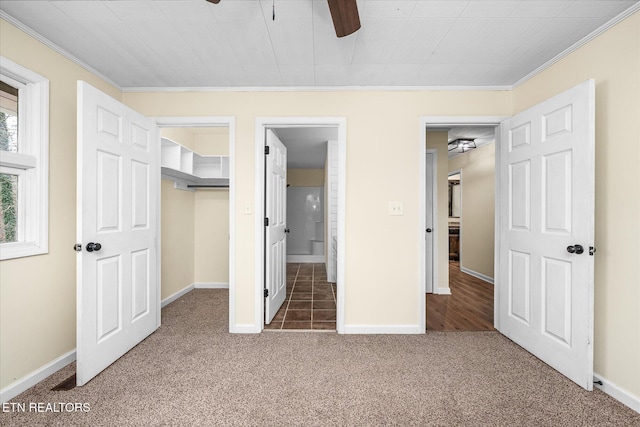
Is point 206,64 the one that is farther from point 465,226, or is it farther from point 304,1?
point 465,226

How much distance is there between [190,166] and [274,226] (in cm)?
153

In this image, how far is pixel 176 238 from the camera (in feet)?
11.7

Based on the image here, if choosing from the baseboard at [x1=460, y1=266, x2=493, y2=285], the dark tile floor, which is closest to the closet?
the dark tile floor

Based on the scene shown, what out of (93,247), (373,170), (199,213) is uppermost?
(373,170)

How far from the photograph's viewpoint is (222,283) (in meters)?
4.01

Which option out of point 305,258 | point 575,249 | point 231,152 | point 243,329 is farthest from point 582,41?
point 305,258

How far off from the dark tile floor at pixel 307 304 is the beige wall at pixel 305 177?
247 cm

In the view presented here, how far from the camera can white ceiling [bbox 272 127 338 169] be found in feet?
12.8

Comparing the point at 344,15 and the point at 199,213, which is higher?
the point at 344,15

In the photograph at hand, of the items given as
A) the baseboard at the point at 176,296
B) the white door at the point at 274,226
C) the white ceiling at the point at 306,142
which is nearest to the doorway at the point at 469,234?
the white ceiling at the point at 306,142

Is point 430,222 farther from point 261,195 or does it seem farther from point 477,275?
point 261,195

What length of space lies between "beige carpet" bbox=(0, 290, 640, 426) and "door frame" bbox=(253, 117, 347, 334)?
0.29 metres

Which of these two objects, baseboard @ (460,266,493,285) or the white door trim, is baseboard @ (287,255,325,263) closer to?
baseboard @ (460,266,493,285)

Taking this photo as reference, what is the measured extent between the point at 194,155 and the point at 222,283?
6.09 feet
